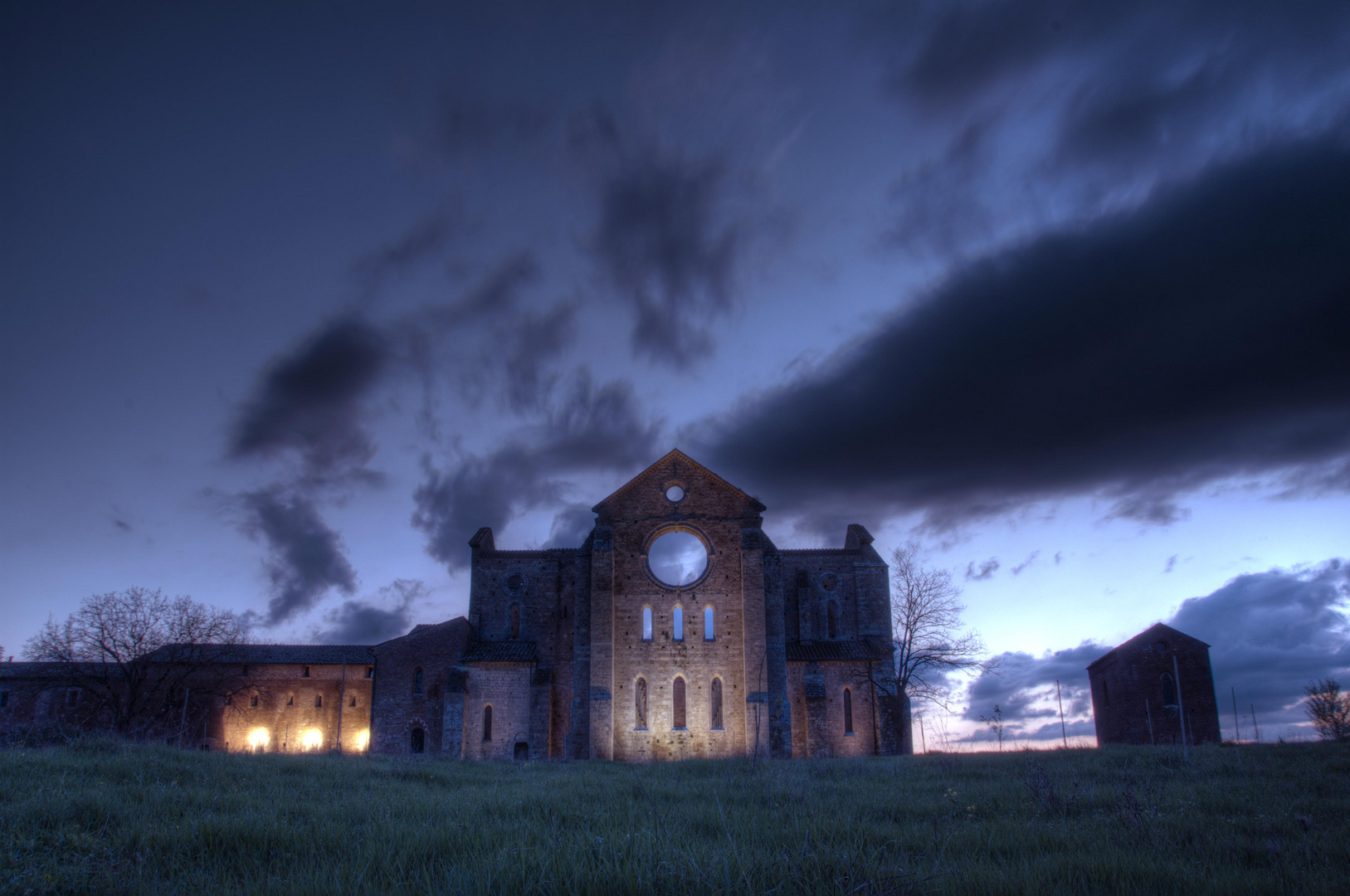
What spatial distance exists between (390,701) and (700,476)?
18275 mm

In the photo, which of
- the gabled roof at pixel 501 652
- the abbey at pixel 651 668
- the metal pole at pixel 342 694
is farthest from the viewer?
the metal pole at pixel 342 694

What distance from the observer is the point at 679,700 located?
29719 millimetres

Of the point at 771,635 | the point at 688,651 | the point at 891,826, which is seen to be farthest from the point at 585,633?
the point at 891,826

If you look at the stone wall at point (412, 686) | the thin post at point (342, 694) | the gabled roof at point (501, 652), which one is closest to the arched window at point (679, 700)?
the gabled roof at point (501, 652)

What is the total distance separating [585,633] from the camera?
100ft

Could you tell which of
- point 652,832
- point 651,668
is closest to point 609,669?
point 651,668

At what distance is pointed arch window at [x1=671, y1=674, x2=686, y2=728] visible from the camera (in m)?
29.4

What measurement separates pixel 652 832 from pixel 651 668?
2441cm

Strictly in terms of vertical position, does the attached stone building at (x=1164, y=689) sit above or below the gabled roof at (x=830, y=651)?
below

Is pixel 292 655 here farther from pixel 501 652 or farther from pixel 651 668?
pixel 651 668

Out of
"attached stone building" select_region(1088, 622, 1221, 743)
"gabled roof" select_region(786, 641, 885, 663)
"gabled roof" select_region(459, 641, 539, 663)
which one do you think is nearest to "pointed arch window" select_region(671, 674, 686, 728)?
"gabled roof" select_region(786, 641, 885, 663)

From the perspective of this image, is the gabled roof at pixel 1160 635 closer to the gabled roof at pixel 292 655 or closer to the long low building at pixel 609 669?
the long low building at pixel 609 669

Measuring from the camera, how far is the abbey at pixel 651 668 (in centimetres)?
2919

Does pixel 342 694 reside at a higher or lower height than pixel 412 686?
lower
